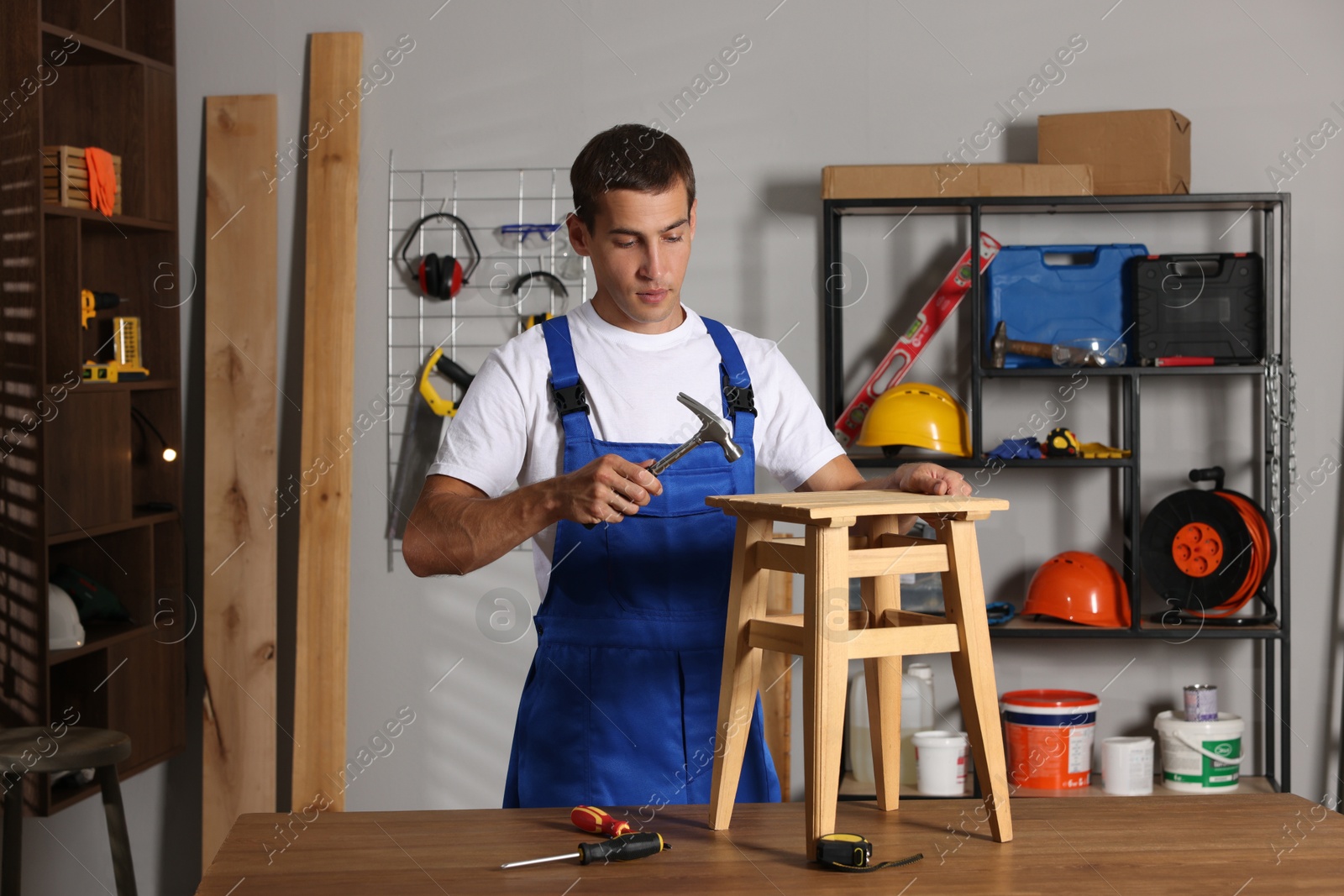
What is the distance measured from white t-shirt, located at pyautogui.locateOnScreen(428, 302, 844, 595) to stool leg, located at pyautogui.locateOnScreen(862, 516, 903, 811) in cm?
44

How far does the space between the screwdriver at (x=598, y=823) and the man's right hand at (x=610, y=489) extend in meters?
0.35

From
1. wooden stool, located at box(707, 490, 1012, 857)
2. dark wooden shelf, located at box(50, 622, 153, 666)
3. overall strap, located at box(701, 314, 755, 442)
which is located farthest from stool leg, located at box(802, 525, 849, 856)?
dark wooden shelf, located at box(50, 622, 153, 666)

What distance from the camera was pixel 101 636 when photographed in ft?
10.2

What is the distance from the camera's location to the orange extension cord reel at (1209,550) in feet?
9.98

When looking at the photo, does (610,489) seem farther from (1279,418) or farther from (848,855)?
(1279,418)

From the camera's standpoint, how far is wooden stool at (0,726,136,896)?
2.52 metres

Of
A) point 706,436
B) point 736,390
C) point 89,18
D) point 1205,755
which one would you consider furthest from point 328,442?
point 1205,755

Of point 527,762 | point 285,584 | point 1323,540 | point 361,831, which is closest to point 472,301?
point 285,584

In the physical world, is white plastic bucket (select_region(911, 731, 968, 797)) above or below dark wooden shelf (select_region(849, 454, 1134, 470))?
below

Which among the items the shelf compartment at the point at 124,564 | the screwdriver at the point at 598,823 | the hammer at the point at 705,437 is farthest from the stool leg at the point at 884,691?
the shelf compartment at the point at 124,564

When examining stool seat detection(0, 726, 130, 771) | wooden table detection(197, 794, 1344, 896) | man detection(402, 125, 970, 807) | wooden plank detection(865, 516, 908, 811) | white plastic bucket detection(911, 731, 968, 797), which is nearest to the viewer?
wooden table detection(197, 794, 1344, 896)

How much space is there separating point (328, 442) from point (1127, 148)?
2.36m

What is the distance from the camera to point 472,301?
3430mm

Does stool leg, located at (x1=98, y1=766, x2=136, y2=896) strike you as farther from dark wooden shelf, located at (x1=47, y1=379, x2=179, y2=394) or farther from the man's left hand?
the man's left hand
